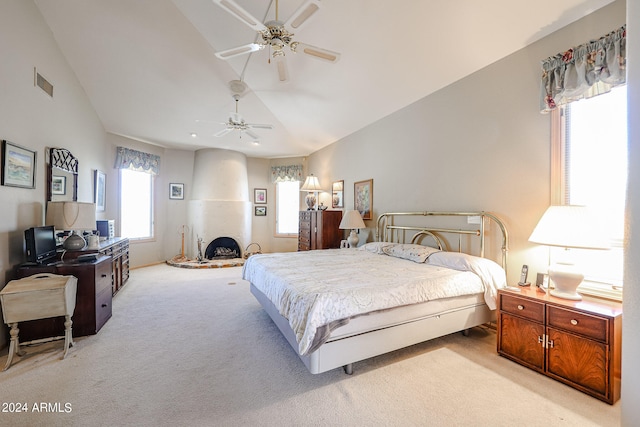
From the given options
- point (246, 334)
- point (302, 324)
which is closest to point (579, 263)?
point (302, 324)

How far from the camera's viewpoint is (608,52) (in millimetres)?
1958

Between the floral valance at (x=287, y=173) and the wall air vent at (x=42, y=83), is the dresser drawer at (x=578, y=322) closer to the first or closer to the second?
the wall air vent at (x=42, y=83)

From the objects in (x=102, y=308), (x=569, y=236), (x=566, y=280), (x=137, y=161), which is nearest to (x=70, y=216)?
(x=102, y=308)

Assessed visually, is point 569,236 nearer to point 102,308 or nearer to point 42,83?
point 102,308

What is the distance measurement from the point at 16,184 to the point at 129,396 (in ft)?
8.10

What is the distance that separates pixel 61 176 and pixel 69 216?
1137 millimetres

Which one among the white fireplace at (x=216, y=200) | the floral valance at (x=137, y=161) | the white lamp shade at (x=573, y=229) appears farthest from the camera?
the white fireplace at (x=216, y=200)

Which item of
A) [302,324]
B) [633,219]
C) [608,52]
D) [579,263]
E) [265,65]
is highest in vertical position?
[265,65]

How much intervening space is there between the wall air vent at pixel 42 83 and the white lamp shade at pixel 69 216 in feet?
4.66

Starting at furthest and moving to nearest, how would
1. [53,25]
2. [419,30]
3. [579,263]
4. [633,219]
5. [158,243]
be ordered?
[158,243], [53,25], [419,30], [579,263], [633,219]

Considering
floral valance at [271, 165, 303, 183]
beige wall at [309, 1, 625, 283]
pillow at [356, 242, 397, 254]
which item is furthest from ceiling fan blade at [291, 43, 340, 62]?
floral valance at [271, 165, 303, 183]

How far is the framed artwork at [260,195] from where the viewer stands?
302 inches

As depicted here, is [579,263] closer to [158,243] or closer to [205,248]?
[205,248]

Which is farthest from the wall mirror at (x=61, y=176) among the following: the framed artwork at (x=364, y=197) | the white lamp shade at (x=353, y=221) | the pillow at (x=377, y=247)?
the framed artwork at (x=364, y=197)
